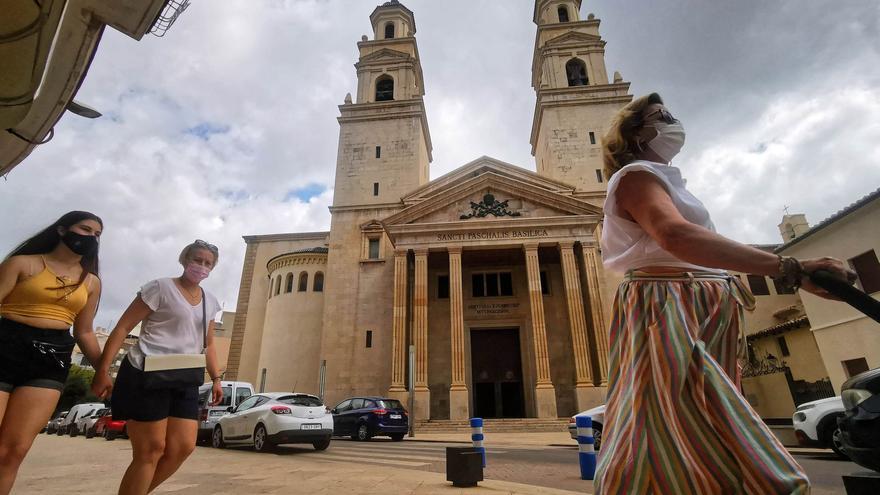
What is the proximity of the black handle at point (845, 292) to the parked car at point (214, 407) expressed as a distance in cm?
1398

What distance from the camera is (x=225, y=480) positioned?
5168mm

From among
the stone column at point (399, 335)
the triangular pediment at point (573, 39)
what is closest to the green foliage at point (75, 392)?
the stone column at point (399, 335)

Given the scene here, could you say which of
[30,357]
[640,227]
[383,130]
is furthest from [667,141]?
[383,130]

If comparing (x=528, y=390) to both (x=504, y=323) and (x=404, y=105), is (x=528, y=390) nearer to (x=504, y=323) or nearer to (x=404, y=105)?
(x=504, y=323)

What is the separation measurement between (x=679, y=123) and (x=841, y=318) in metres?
17.0

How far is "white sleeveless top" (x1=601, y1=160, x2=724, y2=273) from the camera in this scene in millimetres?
1461

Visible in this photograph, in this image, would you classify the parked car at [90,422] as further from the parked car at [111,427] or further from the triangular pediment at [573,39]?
the triangular pediment at [573,39]

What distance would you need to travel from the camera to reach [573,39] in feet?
101

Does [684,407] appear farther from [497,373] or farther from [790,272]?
[497,373]

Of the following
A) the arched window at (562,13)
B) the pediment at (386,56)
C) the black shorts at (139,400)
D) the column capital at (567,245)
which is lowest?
the black shorts at (139,400)

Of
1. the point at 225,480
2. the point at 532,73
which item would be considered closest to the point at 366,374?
the point at 225,480

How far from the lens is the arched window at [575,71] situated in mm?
30234

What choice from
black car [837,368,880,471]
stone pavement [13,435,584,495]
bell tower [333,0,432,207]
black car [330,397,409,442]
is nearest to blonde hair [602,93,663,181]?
black car [837,368,880,471]

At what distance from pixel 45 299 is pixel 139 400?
91 centimetres
